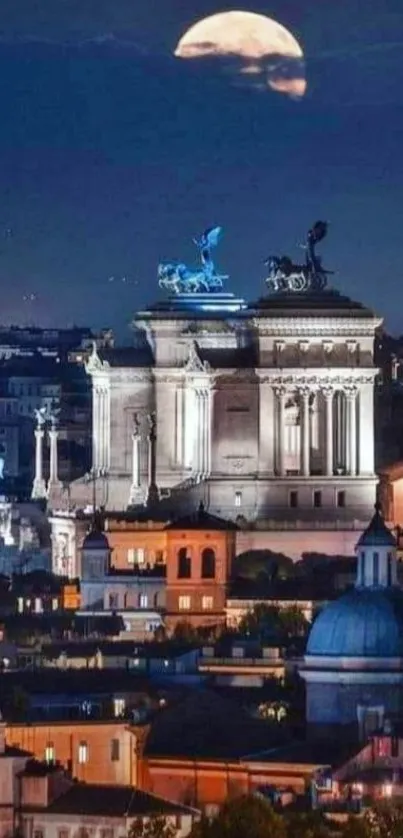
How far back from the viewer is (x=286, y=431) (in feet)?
513

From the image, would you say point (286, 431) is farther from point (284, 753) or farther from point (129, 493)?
point (284, 753)

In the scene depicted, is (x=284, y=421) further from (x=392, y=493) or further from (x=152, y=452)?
(x=152, y=452)

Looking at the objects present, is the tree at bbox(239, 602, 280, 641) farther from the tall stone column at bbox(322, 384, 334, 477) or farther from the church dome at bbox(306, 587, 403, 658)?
the tall stone column at bbox(322, 384, 334, 477)

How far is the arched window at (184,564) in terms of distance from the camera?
142 meters

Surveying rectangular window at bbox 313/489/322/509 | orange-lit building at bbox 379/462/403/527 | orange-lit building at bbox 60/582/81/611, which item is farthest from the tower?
rectangular window at bbox 313/489/322/509

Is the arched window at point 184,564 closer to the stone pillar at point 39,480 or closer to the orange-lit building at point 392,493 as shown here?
the orange-lit building at point 392,493

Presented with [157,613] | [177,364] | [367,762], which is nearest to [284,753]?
[367,762]

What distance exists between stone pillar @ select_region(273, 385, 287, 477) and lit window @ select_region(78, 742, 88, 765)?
47385 mm

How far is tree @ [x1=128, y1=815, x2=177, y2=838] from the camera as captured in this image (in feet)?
318

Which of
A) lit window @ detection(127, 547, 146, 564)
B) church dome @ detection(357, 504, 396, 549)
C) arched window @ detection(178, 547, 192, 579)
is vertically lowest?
church dome @ detection(357, 504, 396, 549)

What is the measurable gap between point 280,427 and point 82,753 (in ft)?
162

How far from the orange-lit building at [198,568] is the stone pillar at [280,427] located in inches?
368


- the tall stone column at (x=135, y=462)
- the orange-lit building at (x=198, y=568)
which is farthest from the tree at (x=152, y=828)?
the tall stone column at (x=135, y=462)

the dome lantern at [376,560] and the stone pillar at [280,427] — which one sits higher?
the stone pillar at [280,427]
